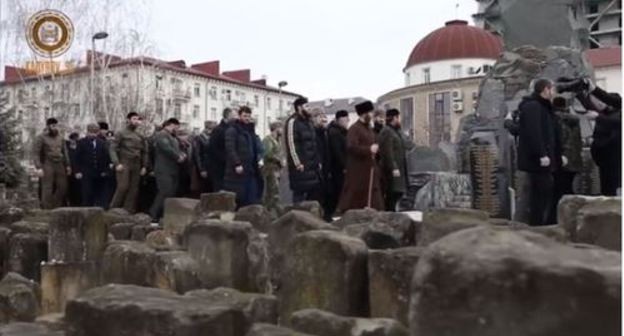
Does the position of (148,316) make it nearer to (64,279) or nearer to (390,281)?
(390,281)

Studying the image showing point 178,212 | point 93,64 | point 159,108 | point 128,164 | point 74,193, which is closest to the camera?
point 178,212

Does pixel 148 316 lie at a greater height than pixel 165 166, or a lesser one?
lesser

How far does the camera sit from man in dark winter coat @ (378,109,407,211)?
10.1 m

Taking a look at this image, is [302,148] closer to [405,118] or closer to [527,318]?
[527,318]

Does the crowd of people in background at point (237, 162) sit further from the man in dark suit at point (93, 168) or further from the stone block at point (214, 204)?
Answer: the stone block at point (214, 204)

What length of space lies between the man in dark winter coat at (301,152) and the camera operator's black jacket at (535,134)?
254cm

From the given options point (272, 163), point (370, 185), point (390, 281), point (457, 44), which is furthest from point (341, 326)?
point (457, 44)

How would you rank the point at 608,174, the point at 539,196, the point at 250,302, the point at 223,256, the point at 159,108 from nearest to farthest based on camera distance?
the point at 250,302 → the point at 223,256 → the point at 539,196 → the point at 608,174 → the point at 159,108

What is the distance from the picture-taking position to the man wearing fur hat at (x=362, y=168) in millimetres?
9508

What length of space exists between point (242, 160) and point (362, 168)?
4.38 ft

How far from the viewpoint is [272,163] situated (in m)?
12.6

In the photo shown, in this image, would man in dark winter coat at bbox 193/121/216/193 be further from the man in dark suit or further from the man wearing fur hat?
the man wearing fur hat

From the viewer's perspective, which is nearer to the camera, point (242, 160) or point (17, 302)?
point (17, 302)

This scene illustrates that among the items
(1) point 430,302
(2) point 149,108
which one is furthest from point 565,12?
(2) point 149,108
